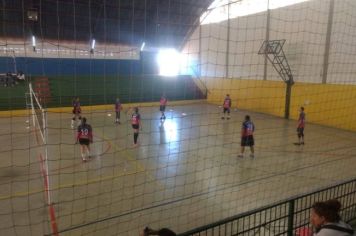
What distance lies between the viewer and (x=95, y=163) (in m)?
10.6

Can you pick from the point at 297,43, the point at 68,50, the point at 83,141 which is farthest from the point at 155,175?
the point at 68,50

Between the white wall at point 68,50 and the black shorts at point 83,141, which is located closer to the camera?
the black shorts at point 83,141

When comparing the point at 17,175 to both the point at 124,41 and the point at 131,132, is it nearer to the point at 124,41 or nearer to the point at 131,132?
the point at 131,132

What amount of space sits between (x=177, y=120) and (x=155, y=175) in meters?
10.4

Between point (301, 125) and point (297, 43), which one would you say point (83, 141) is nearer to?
point (301, 125)

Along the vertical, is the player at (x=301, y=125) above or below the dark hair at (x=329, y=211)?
below

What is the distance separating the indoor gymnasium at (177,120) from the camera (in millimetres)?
6746

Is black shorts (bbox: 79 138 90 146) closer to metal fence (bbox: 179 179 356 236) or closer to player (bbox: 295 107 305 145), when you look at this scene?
metal fence (bbox: 179 179 356 236)

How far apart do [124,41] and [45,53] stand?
662 cm

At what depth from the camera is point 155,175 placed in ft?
30.5

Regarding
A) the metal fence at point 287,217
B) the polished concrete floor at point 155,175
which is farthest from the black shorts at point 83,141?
the metal fence at point 287,217

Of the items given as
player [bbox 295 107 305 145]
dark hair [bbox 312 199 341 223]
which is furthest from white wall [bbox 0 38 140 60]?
dark hair [bbox 312 199 341 223]

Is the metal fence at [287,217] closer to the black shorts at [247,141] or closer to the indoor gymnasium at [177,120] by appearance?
the indoor gymnasium at [177,120]

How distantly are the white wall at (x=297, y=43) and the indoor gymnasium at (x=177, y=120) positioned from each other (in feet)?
0.27
